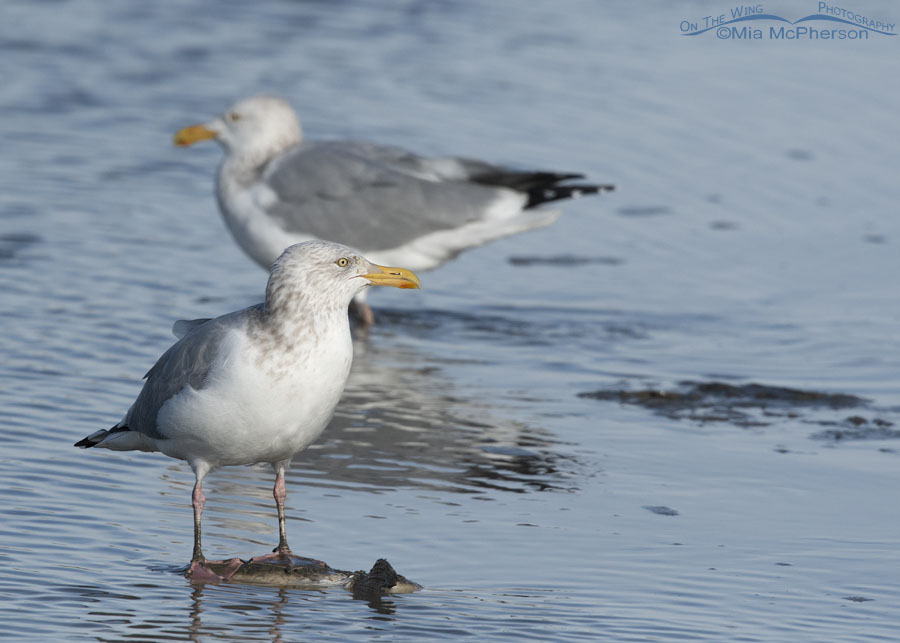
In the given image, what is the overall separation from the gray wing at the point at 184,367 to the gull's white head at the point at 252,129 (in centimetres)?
427

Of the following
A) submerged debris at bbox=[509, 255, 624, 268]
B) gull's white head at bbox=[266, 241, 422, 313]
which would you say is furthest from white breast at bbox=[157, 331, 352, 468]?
submerged debris at bbox=[509, 255, 624, 268]

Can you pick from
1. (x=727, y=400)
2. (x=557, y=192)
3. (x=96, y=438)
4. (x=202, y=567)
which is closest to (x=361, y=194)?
(x=557, y=192)

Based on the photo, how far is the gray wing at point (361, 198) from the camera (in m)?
9.76

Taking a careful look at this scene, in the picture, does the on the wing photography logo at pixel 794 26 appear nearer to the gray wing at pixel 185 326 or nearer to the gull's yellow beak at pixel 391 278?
the gull's yellow beak at pixel 391 278

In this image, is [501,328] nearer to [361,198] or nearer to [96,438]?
[361,198]

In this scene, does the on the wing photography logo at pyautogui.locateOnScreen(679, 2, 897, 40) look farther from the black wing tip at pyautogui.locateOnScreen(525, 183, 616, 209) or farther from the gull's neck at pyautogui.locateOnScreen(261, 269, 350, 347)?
the gull's neck at pyautogui.locateOnScreen(261, 269, 350, 347)

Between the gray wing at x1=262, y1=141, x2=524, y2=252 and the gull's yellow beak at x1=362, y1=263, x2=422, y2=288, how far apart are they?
13.0 ft

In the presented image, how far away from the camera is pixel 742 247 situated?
11.0 m

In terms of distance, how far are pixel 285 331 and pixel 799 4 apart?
13240mm

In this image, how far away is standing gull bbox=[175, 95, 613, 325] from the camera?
9711 millimetres

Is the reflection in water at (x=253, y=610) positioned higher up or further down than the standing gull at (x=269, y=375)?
further down

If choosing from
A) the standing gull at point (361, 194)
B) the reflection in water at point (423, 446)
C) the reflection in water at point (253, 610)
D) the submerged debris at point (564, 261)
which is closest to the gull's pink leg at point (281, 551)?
the reflection in water at point (253, 610)

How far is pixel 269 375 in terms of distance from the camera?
207 inches

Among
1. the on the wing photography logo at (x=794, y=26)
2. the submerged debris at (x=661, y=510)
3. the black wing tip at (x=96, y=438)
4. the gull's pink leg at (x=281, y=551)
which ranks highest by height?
the on the wing photography logo at (x=794, y=26)
